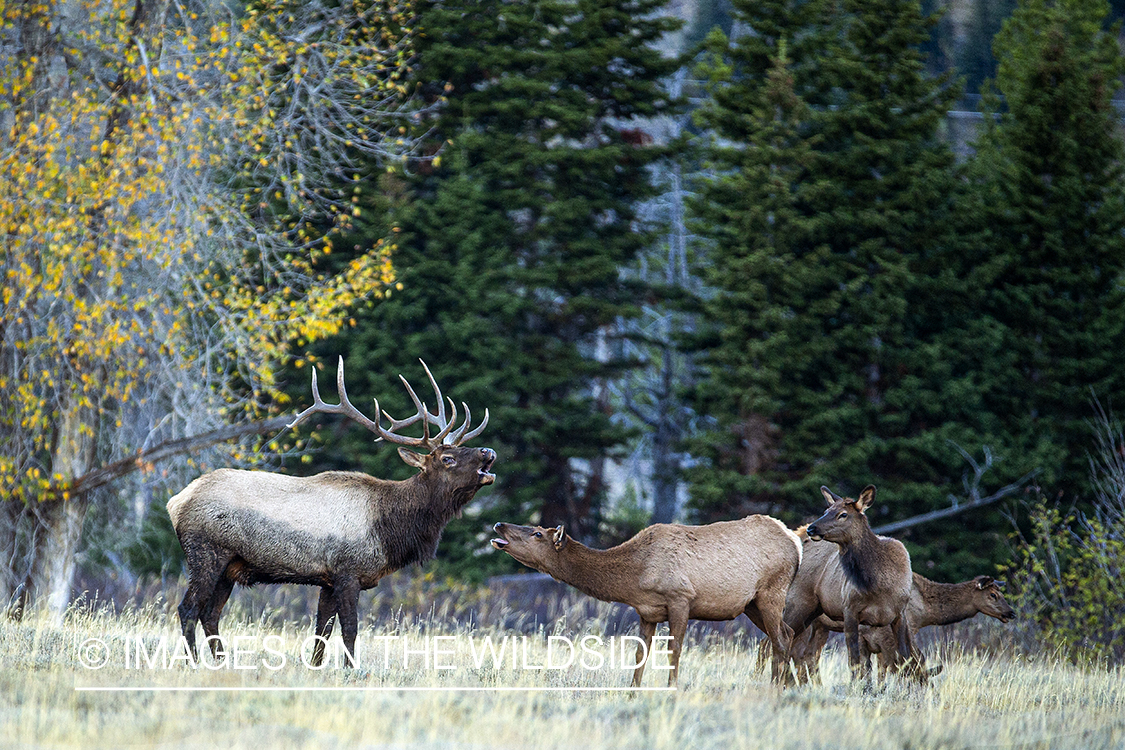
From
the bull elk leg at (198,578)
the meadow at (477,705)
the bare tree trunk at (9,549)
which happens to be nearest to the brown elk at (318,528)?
the bull elk leg at (198,578)

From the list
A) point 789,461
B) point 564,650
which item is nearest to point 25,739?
point 564,650

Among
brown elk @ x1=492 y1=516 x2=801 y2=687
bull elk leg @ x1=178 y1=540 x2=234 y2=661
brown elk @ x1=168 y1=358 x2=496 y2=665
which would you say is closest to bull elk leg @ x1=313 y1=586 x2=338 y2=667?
brown elk @ x1=168 y1=358 x2=496 y2=665

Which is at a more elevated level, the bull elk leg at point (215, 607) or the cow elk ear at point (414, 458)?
the cow elk ear at point (414, 458)

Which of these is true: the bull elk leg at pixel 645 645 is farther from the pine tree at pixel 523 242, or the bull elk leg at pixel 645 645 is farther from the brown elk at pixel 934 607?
the pine tree at pixel 523 242

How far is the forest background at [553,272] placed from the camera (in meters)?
13.5

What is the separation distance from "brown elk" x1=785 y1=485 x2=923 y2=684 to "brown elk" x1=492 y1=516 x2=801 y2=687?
0.41m

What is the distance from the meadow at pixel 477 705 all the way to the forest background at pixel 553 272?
3.95 meters

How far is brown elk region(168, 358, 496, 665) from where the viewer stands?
27.9ft

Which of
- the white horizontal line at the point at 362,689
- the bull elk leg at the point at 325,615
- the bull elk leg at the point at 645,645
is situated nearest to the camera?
the white horizontal line at the point at 362,689

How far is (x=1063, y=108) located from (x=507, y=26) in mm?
8408

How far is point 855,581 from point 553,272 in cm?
1045

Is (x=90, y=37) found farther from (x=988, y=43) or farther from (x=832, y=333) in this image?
(x=988, y=43)

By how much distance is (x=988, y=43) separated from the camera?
3912cm

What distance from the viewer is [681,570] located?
27.8 feet
